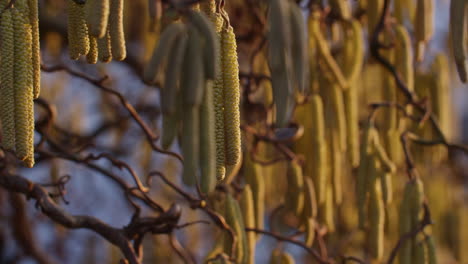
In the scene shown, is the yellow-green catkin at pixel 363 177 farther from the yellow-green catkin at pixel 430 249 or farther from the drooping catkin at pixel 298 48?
the drooping catkin at pixel 298 48

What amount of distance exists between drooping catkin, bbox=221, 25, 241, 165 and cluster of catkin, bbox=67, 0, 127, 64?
0.45 feet

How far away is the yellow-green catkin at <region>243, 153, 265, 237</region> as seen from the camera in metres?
1.63

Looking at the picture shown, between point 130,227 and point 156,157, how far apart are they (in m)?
1.56

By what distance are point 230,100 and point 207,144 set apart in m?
0.14

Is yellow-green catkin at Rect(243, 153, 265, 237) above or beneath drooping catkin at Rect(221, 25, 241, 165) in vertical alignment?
beneath

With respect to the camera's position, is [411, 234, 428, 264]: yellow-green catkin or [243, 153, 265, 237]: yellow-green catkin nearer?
[411, 234, 428, 264]: yellow-green catkin

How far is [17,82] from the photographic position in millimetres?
959

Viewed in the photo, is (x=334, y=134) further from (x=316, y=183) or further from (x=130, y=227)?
(x=130, y=227)

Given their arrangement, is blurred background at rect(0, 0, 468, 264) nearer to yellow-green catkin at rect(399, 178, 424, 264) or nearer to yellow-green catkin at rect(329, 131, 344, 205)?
yellow-green catkin at rect(329, 131, 344, 205)

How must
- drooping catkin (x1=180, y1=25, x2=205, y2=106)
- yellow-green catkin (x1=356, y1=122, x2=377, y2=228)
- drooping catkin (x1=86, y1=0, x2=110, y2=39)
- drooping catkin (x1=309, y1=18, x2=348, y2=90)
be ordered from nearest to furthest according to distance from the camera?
1. drooping catkin (x1=180, y1=25, x2=205, y2=106)
2. drooping catkin (x1=86, y1=0, x2=110, y2=39)
3. yellow-green catkin (x1=356, y1=122, x2=377, y2=228)
4. drooping catkin (x1=309, y1=18, x2=348, y2=90)

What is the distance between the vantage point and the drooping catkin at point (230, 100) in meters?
0.93

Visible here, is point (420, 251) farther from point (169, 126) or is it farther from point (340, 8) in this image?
point (169, 126)

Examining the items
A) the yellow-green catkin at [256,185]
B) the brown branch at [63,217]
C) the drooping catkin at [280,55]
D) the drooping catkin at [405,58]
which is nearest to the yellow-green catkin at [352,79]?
the drooping catkin at [405,58]

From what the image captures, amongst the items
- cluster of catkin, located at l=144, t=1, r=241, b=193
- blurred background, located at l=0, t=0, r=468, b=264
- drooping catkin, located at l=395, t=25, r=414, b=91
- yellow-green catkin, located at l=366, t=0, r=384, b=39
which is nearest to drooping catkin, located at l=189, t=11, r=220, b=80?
cluster of catkin, located at l=144, t=1, r=241, b=193
